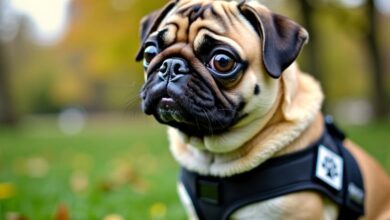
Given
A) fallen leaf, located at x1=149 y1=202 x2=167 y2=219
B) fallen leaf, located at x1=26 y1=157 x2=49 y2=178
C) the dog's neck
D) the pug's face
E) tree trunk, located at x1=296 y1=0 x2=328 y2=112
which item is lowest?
tree trunk, located at x1=296 y1=0 x2=328 y2=112

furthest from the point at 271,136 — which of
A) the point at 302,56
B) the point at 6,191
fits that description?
the point at 302,56

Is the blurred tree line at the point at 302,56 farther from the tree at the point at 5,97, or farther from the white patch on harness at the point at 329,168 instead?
the white patch on harness at the point at 329,168

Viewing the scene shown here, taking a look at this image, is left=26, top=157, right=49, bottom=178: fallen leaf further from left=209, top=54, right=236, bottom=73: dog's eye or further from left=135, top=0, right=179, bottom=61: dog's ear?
left=209, top=54, right=236, bottom=73: dog's eye

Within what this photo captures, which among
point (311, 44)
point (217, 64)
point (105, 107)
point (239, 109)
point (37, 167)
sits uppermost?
point (217, 64)

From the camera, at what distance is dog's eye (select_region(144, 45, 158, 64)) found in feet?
9.75

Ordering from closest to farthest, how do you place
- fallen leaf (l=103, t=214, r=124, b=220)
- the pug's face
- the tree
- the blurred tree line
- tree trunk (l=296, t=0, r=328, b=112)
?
the pug's face < fallen leaf (l=103, t=214, r=124, b=220) < tree trunk (l=296, t=0, r=328, b=112) < the blurred tree line < the tree

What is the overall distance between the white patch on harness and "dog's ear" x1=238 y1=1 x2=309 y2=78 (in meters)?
0.58

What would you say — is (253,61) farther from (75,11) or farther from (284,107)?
(75,11)

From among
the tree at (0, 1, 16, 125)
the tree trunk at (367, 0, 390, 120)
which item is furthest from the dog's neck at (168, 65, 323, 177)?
the tree at (0, 1, 16, 125)

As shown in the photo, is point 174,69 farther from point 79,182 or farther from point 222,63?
point 79,182

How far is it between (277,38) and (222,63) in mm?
314

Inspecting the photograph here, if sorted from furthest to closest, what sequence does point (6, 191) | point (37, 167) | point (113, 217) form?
1. point (37, 167)
2. point (6, 191)
3. point (113, 217)

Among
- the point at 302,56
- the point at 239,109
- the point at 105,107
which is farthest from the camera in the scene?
the point at 105,107

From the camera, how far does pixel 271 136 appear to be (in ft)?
9.84
